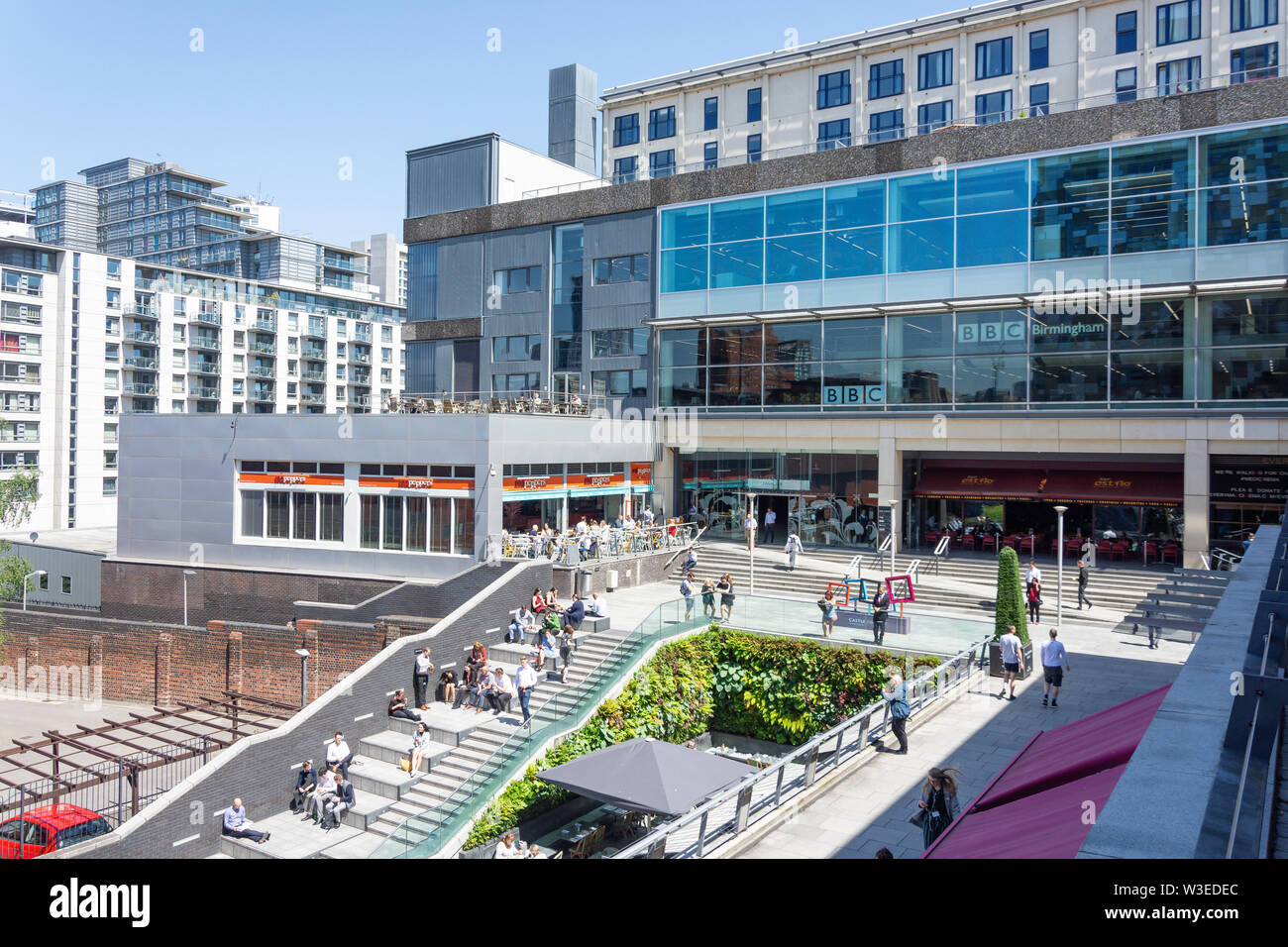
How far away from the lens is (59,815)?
17.8 m

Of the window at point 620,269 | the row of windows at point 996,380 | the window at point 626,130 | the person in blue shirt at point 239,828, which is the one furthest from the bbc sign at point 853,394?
the window at point 626,130

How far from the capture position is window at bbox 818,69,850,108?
50781 mm

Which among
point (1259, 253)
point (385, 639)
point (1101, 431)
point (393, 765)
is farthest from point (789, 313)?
point (393, 765)

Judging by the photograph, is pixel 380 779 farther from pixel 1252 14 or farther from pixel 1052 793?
pixel 1252 14

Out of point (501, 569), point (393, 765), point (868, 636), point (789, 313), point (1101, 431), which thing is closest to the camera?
point (393, 765)

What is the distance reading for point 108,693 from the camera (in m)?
29.8

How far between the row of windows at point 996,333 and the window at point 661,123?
792 inches

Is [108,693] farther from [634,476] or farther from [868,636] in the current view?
[868,636]

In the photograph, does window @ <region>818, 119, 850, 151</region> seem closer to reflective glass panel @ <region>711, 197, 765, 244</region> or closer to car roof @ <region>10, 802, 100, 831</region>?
reflective glass panel @ <region>711, 197, 765, 244</region>

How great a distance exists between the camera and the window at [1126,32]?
43781 mm

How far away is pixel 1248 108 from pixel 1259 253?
468cm

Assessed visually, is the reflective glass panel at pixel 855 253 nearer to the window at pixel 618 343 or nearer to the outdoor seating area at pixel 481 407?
the window at pixel 618 343

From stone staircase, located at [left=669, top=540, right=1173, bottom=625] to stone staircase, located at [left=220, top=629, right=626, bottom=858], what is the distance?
398 inches

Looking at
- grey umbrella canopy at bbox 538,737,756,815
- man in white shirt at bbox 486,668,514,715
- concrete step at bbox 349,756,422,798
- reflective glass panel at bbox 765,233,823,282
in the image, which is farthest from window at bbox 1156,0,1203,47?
concrete step at bbox 349,756,422,798
